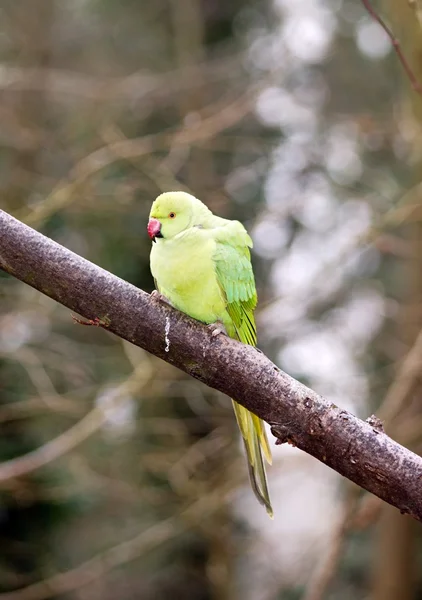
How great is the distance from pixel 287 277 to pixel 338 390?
1.05 m

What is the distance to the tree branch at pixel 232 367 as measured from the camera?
6.85ft

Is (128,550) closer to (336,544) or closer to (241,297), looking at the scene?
(336,544)

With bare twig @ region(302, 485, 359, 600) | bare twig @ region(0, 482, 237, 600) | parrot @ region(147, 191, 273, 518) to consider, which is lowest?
bare twig @ region(302, 485, 359, 600)

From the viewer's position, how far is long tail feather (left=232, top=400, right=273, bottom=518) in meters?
2.56

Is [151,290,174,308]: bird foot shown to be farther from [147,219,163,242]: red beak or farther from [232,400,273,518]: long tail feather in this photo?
[232,400,273,518]: long tail feather

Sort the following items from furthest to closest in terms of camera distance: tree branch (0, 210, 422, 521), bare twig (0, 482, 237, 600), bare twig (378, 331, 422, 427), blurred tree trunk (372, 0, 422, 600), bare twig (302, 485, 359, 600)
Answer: blurred tree trunk (372, 0, 422, 600), bare twig (0, 482, 237, 600), bare twig (378, 331, 422, 427), bare twig (302, 485, 359, 600), tree branch (0, 210, 422, 521)

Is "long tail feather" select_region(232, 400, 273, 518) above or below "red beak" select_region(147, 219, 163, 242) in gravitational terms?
below

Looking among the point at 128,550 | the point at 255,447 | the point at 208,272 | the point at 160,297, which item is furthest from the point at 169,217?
the point at 128,550

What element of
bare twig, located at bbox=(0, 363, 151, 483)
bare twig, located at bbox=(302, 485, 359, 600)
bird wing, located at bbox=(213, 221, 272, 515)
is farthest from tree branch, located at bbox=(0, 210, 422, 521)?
bare twig, located at bbox=(302, 485, 359, 600)

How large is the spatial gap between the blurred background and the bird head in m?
1.16

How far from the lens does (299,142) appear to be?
19.2ft

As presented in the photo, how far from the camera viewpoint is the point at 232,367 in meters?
2.27

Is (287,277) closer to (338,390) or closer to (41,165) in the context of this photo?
(338,390)

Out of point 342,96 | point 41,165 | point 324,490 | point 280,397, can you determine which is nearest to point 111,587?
point 324,490
